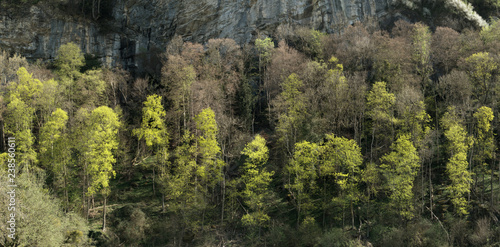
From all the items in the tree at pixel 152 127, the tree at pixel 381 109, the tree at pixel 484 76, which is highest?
the tree at pixel 484 76

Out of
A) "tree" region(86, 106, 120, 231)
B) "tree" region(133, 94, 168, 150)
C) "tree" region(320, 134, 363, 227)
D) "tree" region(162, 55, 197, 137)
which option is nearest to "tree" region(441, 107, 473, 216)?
"tree" region(320, 134, 363, 227)

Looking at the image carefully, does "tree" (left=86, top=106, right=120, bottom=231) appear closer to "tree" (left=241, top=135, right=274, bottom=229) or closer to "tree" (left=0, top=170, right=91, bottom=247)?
"tree" (left=0, top=170, right=91, bottom=247)

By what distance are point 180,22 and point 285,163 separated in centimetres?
3729

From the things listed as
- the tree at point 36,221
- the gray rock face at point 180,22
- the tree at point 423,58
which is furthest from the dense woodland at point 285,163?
the gray rock face at point 180,22

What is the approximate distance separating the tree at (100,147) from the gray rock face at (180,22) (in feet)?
96.3

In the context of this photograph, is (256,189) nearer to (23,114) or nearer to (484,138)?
(484,138)

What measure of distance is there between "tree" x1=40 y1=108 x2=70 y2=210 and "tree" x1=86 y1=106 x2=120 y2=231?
Result: 2579mm

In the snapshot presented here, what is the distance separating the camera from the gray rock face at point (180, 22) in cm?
5756

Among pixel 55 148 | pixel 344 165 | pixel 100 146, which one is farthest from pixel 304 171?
pixel 55 148

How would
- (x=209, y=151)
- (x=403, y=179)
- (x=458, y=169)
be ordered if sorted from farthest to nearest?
(x=209, y=151)
(x=403, y=179)
(x=458, y=169)

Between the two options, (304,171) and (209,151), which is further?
(209,151)

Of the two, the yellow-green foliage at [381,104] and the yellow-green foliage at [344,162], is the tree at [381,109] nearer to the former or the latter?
the yellow-green foliage at [381,104]

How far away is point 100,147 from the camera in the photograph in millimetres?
29344

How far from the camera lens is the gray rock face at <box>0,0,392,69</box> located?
57.6m
